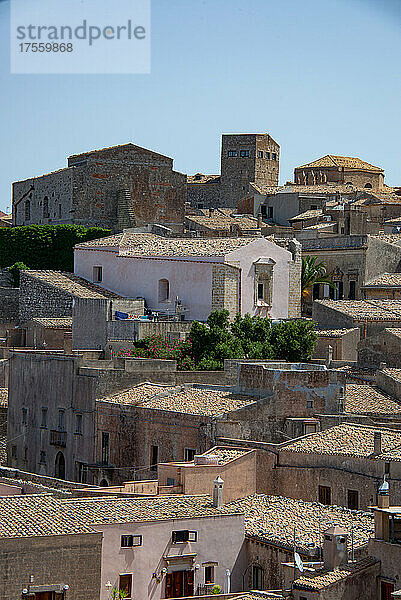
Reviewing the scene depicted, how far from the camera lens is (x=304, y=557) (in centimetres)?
1294

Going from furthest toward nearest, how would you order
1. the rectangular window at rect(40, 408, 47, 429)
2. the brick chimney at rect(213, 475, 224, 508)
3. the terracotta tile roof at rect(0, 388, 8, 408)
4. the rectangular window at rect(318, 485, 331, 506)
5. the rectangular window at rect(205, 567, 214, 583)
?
the terracotta tile roof at rect(0, 388, 8, 408) → the rectangular window at rect(40, 408, 47, 429) → the rectangular window at rect(318, 485, 331, 506) → the brick chimney at rect(213, 475, 224, 508) → the rectangular window at rect(205, 567, 214, 583)

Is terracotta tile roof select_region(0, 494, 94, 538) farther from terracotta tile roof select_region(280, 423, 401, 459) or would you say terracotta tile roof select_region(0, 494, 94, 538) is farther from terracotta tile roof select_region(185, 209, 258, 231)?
terracotta tile roof select_region(185, 209, 258, 231)

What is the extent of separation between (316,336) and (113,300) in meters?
4.03

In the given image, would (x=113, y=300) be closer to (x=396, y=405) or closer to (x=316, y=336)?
(x=316, y=336)

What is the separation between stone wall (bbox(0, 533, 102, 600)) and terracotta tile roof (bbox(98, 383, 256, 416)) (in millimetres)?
5571

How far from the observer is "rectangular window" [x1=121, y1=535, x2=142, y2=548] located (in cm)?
1298

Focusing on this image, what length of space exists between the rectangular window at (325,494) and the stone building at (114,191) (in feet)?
63.1

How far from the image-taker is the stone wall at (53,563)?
11.7 metres

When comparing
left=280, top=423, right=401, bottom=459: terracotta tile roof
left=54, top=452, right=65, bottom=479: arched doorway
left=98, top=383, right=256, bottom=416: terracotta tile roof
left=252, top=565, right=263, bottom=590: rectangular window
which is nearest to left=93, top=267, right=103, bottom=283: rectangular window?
left=54, top=452, right=65, bottom=479: arched doorway

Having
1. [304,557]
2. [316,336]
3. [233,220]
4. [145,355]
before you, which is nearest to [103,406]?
[145,355]

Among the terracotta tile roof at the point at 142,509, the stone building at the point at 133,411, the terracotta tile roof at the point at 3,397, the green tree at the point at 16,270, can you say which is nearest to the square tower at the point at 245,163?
the green tree at the point at 16,270

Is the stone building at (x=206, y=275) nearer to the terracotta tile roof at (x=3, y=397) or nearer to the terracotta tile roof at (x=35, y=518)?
the terracotta tile roof at (x=3, y=397)

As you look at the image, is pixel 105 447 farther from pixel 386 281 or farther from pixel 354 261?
pixel 354 261

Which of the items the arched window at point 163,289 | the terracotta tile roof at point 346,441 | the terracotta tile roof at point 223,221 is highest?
the terracotta tile roof at point 223,221
